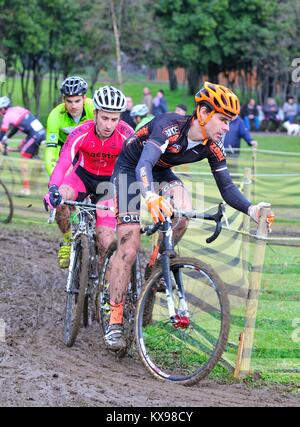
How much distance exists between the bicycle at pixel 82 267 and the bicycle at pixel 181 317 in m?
0.84

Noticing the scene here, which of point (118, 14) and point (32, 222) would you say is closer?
point (32, 222)

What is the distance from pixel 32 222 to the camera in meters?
15.7

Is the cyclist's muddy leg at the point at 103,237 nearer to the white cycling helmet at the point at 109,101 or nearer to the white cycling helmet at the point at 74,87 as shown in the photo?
the white cycling helmet at the point at 109,101

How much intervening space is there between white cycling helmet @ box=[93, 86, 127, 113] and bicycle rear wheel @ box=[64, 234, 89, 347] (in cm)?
112

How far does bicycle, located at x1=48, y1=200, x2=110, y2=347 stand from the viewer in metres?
7.86

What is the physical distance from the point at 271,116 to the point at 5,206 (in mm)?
30174

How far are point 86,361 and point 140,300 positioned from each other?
2.77ft

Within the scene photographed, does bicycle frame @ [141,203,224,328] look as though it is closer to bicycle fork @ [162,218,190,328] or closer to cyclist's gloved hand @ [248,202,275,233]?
bicycle fork @ [162,218,190,328]

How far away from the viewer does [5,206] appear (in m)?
15.7

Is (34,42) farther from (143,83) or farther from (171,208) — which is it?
(171,208)

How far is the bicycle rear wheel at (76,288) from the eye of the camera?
7715mm

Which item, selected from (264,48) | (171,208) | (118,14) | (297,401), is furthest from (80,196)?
(264,48)

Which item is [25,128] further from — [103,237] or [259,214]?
[259,214]
